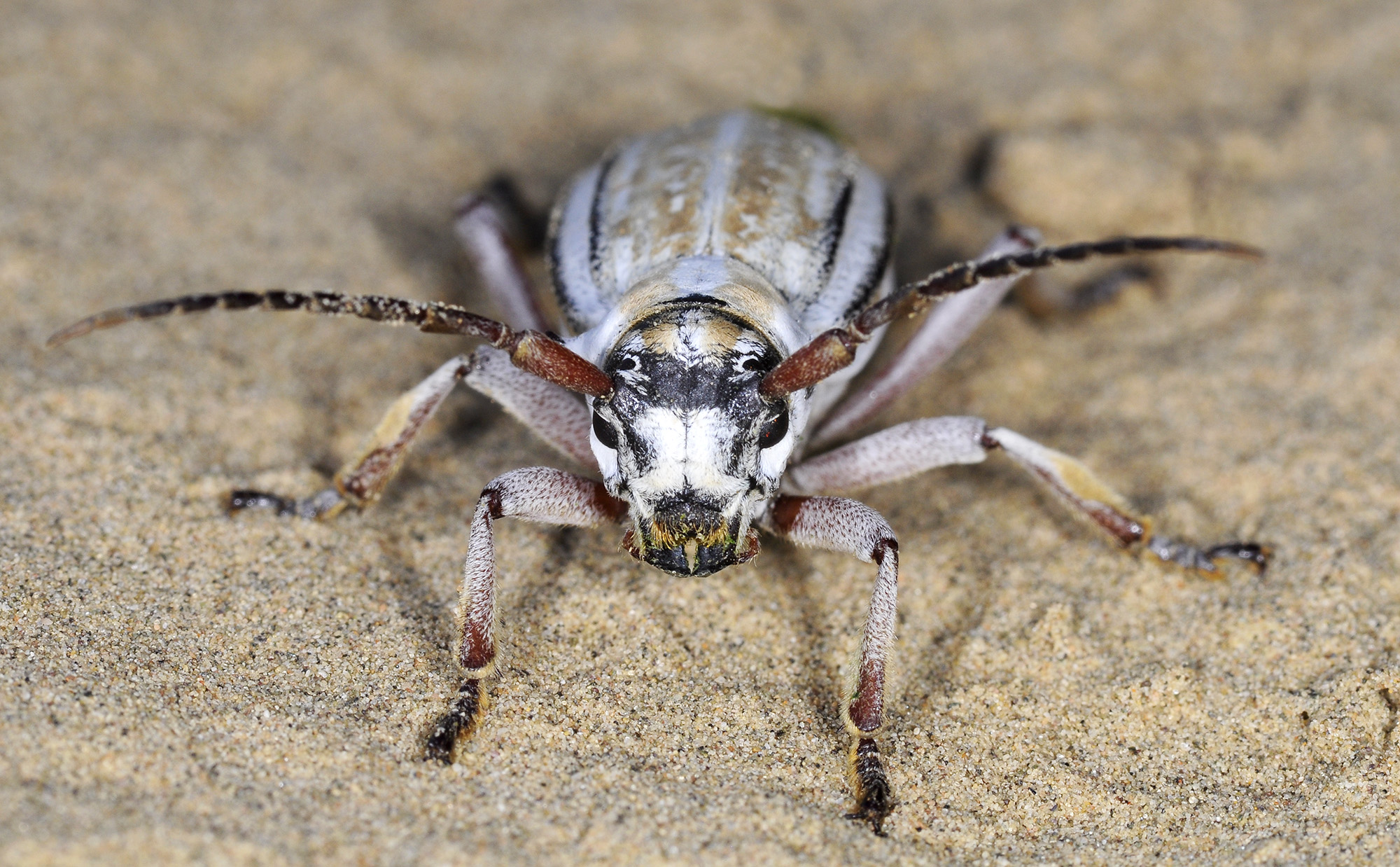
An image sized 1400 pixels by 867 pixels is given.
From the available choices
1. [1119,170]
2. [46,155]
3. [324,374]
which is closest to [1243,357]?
[1119,170]

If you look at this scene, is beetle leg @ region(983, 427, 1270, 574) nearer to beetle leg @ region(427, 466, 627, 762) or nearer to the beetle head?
the beetle head

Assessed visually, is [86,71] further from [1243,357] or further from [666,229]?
[1243,357]

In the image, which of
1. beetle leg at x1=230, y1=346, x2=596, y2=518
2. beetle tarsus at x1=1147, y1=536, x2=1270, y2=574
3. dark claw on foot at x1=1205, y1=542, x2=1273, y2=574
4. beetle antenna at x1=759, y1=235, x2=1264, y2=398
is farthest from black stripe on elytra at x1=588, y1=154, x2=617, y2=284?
dark claw on foot at x1=1205, y1=542, x2=1273, y2=574

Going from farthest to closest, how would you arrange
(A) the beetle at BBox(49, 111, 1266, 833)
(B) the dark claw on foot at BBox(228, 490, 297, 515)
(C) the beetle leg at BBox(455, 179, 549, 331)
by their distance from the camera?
1. (C) the beetle leg at BBox(455, 179, 549, 331)
2. (B) the dark claw on foot at BBox(228, 490, 297, 515)
3. (A) the beetle at BBox(49, 111, 1266, 833)

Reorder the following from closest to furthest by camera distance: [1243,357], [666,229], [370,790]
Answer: [370,790]
[666,229]
[1243,357]

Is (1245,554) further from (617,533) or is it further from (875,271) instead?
(617,533)

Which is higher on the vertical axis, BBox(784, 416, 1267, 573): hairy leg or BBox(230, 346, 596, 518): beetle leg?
BBox(230, 346, 596, 518): beetle leg
